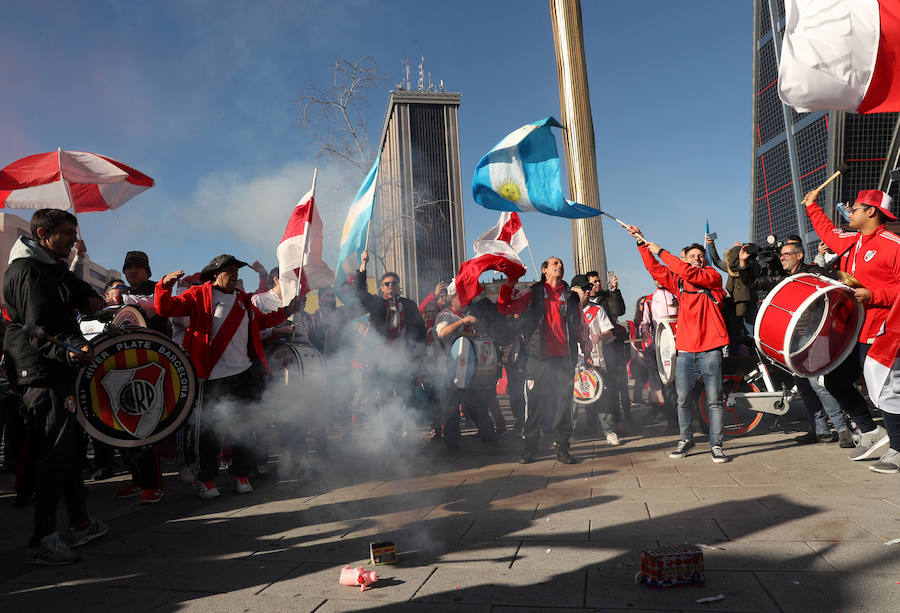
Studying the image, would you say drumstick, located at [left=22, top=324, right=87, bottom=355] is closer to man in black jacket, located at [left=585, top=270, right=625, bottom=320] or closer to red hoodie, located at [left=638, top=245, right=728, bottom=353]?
red hoodie, located at [left=638, top=245, right=728, bottom=353]

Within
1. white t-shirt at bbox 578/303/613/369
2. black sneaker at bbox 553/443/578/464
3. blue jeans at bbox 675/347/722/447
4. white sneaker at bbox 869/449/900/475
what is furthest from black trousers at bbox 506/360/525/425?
white sneaker at bbox 869/449/900/475

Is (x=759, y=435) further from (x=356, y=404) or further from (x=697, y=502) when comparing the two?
(x=356, y=404)

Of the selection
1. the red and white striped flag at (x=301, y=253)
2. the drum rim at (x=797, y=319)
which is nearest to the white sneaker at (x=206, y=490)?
the red and white striped flag at (x=301, y=253)

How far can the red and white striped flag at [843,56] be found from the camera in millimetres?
3920

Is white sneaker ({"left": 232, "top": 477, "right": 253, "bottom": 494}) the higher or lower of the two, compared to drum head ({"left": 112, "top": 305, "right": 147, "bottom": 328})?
lower

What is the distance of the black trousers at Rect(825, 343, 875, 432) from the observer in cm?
523

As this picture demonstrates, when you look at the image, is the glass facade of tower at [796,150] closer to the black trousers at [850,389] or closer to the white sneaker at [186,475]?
the black trousers at [850,389]

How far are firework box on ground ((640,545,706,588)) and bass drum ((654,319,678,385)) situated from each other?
15.2ft

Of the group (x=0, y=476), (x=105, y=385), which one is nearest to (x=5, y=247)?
(x=0, y=476)

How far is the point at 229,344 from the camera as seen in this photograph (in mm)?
5016

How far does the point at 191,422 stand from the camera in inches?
199

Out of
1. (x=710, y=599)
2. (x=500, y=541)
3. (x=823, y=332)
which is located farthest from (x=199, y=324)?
(x=823, y=332)

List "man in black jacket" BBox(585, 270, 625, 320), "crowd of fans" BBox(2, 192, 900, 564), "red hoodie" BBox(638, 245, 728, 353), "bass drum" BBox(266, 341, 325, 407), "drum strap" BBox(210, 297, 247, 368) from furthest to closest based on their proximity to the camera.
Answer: "man in black jacket" BBox(585, 270, 625, 320)
"red hoodie" BBox(638, 245, 728, 353)
"bass drum" BBox(266, 341, 325, 407)
"drum strap" BBox(210, 297, 247, 368)
"crowd of fans" BBox(2, 192, 900, 564)

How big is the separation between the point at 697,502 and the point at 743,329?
14.4ft
